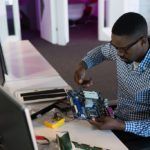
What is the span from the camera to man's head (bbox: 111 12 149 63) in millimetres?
1621

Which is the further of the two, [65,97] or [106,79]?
[106,79]

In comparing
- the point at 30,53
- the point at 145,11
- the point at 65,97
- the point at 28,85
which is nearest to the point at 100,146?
the point at 65,97

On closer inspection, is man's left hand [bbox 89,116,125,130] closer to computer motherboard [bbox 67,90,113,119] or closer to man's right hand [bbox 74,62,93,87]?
computer motherboard [bbox 67,90,113,119]

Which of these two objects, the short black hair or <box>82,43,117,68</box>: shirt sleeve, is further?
<box>82,43,117,68</box>: shirt sleeve

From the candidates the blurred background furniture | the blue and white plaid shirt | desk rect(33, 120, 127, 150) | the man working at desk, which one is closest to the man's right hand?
the man working at desk

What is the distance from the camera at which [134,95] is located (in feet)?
6.05

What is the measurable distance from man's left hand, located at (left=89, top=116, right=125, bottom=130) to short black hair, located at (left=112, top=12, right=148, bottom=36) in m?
0.42

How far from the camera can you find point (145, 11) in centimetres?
646

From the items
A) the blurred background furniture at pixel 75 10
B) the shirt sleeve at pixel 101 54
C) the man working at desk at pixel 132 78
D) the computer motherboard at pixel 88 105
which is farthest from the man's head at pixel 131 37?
the blurred background furniture at pixel 75 10

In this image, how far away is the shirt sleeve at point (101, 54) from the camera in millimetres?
2086

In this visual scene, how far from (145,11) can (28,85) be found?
4.72 m

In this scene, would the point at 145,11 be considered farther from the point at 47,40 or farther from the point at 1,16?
the point at 1,16

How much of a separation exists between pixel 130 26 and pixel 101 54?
1.89ft

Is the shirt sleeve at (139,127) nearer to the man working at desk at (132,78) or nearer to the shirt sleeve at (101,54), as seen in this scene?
the man working at desk at (132,78)
